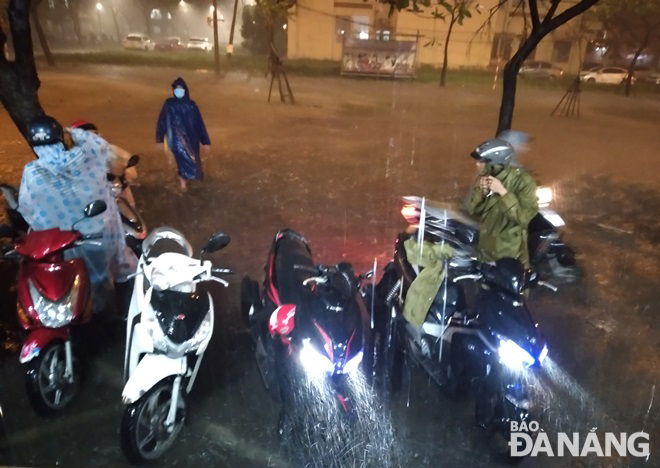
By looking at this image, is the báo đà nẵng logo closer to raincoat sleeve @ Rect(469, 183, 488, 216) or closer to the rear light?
raincoat sleeve @ Rect(469, 183, 488, 216)

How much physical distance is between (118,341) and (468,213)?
2982mm

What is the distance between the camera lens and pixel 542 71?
2853 centimetres

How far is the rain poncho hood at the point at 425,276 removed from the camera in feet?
11.4

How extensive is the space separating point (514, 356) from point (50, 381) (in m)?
2.77

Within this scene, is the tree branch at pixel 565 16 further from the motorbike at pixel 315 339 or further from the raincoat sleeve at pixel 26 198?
the raincoat sleeve at pixel 26 198

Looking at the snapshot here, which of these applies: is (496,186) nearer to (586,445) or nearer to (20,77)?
(586,445)

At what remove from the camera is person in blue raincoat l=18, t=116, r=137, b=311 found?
3.59m

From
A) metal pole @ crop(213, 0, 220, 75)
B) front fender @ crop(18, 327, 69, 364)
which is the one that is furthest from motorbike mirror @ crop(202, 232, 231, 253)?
metal pole @ crop(213, 0, 220, 75)

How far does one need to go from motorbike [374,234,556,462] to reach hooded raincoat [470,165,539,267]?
556mm

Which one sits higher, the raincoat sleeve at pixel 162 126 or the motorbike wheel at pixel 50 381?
the raincoat sleeve at pixel 162 126

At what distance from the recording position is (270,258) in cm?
401

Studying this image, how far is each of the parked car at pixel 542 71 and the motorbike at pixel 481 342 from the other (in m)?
27.5

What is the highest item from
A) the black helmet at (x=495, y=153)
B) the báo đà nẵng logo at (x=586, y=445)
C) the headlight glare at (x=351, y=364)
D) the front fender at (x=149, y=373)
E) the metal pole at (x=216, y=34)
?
the metal pole at (x=216, y=34)

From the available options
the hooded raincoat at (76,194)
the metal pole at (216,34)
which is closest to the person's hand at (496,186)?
the hooded raincoat at (76,194)
